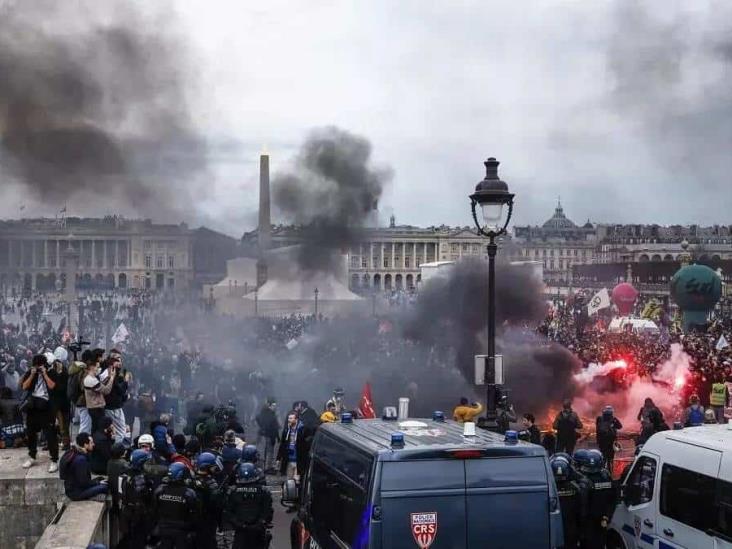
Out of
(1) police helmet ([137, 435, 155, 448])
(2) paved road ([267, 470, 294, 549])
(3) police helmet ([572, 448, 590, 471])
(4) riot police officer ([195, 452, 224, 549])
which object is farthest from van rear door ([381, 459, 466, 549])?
(2) paved road ([267, 470, 294, 549])

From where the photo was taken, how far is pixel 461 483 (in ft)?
16.4

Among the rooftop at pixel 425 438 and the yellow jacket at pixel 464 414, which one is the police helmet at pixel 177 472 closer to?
the rooftop at pixel 425 438

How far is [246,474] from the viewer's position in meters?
6.58

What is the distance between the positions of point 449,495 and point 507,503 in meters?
0.36

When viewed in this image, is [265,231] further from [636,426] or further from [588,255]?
[588,255]

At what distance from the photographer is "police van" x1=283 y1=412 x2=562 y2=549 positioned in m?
4.90

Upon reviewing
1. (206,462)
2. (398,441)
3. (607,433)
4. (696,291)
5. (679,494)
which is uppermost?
(696,291)

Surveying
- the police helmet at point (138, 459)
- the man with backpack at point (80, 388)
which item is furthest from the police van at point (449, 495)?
the man with backpack at point (80, 388)

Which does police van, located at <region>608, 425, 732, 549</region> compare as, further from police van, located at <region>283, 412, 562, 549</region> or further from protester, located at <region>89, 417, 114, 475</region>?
protester, located at <region>89, 417, 114, 475</region>

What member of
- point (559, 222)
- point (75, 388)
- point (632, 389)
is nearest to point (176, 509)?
point (75, 388)

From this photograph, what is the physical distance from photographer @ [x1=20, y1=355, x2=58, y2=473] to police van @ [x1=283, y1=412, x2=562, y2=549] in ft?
14.8

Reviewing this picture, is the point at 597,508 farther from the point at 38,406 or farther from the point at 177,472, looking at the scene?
the point at 38,406

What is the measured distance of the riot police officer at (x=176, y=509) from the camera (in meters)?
6.28

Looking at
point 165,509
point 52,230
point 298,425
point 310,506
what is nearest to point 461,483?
point 310,506
